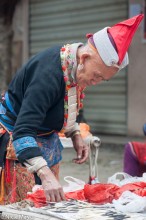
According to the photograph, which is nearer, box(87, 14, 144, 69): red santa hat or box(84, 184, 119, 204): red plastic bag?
box(87, 14, 144, 69): red santa hat

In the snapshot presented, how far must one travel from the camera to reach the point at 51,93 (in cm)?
276

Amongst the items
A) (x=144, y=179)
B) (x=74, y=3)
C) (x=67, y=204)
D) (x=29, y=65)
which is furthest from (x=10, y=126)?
(x=74, y=3)

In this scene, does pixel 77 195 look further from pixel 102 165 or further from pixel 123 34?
pixel 102 165

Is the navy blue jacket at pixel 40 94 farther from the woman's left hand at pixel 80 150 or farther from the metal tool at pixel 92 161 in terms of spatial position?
the metal tool at pixel 92 161

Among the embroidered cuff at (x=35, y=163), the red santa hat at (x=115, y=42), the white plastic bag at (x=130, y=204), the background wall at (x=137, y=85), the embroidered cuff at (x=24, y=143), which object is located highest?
the red santa hat at (x=115, y=42)

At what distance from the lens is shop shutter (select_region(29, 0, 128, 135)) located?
10.1 m

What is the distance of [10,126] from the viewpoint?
3.18m

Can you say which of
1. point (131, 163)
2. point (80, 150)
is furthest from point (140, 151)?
point (80, 150)

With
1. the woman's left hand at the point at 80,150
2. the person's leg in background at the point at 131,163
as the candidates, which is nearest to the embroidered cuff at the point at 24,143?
the woman's left hand at the point at 80,150

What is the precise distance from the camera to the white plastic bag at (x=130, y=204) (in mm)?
2689

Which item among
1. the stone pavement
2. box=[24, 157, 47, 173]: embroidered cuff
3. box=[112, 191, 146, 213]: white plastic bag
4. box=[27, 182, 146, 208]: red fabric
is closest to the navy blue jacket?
box=[24, 157, 47, 173]: embroidered cuff

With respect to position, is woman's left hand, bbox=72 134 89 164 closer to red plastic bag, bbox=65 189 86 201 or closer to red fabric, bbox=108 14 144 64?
red plastic bag, bbox=65 189 86 201

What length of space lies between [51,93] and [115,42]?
0.41 metres

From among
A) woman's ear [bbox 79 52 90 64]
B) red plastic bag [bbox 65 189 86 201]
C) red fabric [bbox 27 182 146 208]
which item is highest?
woman's ear [bbox 79 52 90 64]
